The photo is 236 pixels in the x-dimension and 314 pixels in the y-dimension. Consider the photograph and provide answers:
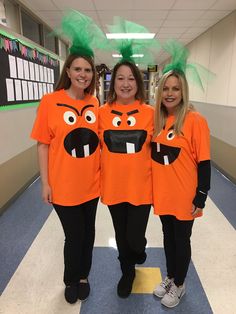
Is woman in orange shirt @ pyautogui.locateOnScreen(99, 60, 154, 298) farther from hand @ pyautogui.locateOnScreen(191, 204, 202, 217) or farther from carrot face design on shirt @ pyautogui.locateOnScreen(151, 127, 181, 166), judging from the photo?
hand @ pyautogui.locateOnScreen(191, 204, 202, 217)

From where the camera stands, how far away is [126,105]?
1498 mm

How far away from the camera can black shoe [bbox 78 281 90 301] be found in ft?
5.61

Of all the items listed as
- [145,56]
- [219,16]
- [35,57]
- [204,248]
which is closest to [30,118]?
[35,57]

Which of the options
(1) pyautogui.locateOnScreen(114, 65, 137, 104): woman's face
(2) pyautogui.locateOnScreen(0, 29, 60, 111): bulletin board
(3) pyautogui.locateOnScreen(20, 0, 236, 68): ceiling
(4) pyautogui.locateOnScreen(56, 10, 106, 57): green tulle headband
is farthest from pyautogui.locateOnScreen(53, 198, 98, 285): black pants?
(3) pyautogui.locateOnScreen(20, 0, 236, 68): ceiling

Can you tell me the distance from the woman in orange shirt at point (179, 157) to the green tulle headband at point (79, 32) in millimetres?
464

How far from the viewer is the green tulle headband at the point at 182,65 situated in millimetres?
1491

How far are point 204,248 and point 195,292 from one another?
58cm

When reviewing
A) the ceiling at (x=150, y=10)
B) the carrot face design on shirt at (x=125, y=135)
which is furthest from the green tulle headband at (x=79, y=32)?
the ceiling at (x=150, y=10)

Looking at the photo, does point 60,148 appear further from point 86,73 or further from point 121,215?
point 121,215

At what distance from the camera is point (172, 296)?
1663mm

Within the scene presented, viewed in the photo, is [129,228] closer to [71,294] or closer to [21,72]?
[71,294]

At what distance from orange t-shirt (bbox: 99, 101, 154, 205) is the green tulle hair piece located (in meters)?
0.29

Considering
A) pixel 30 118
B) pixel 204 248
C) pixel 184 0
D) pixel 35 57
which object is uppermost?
pixel 184 0

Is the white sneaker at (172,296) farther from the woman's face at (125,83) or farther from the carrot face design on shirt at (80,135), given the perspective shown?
the woman's face at (125,83)
